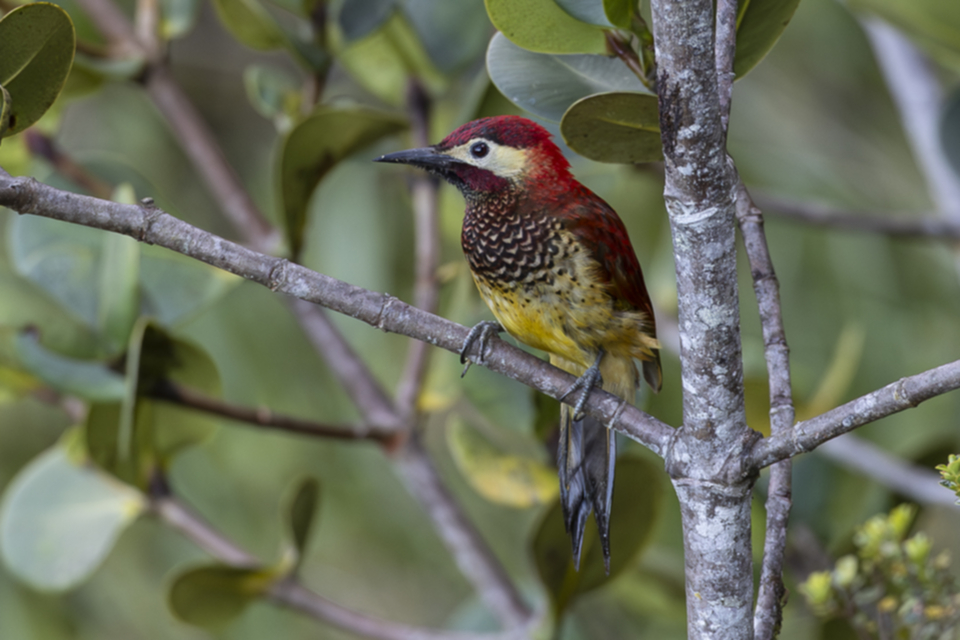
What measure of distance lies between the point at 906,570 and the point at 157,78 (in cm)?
140

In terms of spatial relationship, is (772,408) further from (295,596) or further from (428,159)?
(295,596)

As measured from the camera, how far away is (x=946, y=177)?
1786 millimetres

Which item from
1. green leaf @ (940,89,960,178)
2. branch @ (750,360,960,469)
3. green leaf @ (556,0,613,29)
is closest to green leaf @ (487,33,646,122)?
green leaf @ (556,0,613,29)

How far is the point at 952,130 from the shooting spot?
156cm

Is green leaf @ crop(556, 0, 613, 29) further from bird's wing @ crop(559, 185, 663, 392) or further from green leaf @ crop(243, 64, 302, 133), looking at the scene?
green leaf @ crop(243, 64, 302, 133)

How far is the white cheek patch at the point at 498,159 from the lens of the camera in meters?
1.12

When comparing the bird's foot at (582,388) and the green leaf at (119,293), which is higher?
the bird's foot at (582,388)

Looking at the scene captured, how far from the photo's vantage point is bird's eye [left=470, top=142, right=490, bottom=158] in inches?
43.8

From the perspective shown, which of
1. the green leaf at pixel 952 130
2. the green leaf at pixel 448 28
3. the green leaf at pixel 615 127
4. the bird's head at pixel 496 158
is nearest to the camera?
the green leaf at pixel 615 127

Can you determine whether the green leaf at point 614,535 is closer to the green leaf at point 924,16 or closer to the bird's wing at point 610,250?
the bird's wing at point 610,250

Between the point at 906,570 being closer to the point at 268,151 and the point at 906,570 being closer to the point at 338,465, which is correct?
the point at 338,465

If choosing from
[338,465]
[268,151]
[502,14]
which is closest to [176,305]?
[502,14]

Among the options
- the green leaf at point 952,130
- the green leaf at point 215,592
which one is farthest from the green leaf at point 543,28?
the green leaf at point 952,130

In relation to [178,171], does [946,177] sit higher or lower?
higher
